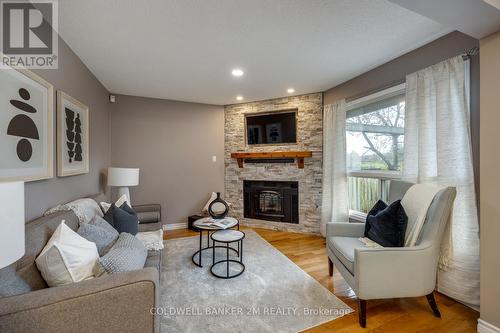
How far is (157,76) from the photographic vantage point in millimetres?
2963

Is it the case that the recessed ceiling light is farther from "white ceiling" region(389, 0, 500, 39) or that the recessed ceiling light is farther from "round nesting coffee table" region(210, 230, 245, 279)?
"round nesting coffee table" region(210, 230, 245, 279)

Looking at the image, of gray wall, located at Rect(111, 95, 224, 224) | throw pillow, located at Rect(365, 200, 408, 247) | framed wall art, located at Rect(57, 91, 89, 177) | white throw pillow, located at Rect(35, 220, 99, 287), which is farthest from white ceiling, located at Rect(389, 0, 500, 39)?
gray wall, located at Rect(111, 95, 224, 224)

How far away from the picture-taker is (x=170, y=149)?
13.4 ft

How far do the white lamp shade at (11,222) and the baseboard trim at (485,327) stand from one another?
2.72 metres

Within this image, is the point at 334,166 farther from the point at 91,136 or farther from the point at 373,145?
the point at 91,136

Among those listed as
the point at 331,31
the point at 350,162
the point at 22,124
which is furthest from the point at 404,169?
the point at 22,124

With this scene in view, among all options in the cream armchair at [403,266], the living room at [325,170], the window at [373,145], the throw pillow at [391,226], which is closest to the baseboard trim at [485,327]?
the living room at [325,170]

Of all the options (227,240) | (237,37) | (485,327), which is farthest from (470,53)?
(227,240)

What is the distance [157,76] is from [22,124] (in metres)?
1.76

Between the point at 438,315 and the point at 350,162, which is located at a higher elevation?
the point at 350,162

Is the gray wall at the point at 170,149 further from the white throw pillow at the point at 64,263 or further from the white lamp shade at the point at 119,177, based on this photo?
the white throw pillow at the point at 64,263

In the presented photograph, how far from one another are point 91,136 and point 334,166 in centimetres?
342

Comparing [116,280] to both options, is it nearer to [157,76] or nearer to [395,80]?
[157,76]

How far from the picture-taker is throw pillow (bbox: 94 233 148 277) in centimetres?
128
